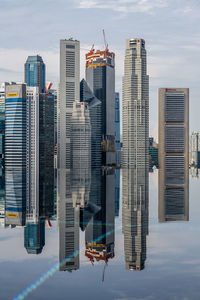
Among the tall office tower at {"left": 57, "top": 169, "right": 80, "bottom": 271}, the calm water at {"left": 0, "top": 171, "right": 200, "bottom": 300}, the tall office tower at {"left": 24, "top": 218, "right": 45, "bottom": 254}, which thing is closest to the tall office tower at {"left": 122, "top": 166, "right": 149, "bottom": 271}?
the calm water at {"left": 0, "top": 171, "right": 200, "bottom": 300}

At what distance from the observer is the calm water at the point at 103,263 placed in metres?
20.9

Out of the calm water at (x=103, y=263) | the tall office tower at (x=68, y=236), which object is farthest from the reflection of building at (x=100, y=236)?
the tall office tower at (x=68, y=236)

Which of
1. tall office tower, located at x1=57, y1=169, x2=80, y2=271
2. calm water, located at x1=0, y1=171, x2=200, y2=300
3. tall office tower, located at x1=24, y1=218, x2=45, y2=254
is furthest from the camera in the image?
tall office tower, located at x1=24, y1=218, x2=45, y2=254

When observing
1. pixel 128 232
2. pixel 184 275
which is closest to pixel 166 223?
pixel 128 232

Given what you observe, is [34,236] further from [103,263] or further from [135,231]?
[103,263]

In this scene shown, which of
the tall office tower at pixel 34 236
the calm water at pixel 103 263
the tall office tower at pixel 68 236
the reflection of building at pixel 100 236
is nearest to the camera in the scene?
the calm water at pixel 103 263

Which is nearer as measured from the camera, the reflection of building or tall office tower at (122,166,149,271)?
tall office tower at (122,166,149,271)

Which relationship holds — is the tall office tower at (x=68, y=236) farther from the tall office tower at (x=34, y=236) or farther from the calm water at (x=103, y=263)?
the tall office tower at (x=34, y=236)

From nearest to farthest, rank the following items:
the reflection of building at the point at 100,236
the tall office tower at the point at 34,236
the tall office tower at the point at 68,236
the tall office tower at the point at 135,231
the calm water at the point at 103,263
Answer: the calm water at the point at 103,263
the tall office tower at the point at 68,236
the tall office tower at the point at 135,231
the reflection of building at the point at 100,236
the tall office tower at the point at 34,236

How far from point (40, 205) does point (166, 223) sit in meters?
21.0

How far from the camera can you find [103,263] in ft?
86.8

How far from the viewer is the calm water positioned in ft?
68.5

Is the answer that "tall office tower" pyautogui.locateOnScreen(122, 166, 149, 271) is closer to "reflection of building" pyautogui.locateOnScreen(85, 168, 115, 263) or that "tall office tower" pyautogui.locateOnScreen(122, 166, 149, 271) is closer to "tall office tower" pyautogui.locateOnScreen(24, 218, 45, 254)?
"reflection of building" pyautogui.locateOnScreen(85, 168, 115, 263)

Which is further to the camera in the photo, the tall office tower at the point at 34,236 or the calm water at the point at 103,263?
the tall office tower at the point at 34,236
